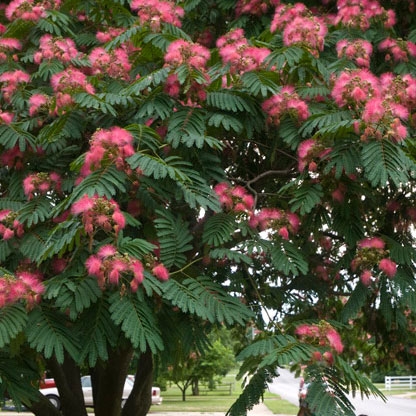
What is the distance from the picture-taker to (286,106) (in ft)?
15.1

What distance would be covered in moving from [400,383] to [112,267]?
42.8 meters

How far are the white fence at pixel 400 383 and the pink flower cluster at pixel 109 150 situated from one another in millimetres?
39193

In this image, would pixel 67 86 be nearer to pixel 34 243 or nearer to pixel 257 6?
pixel 34 243

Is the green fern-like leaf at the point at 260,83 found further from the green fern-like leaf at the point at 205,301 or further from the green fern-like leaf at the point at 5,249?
the green fern-like leaf at the point at 5,249

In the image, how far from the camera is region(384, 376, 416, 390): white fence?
4152 cm

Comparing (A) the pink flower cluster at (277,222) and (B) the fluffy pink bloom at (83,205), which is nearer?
(B) the fluffy pink bloom at (83,205)

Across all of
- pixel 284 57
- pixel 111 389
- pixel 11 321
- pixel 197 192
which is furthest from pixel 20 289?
pixel 111 389

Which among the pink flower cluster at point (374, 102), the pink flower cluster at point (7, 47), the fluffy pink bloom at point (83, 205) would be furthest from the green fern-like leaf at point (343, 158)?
the pink flower cluster at point (7, 47)

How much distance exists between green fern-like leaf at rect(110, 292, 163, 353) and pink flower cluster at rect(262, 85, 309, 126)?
1.55 metres

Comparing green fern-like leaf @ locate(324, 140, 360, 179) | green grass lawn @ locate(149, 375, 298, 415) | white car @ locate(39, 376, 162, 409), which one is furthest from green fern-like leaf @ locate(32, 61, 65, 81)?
white car @ locate(39, 376, 162, 409)

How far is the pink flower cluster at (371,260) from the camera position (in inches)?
174

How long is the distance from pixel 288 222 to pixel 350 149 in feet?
2.08

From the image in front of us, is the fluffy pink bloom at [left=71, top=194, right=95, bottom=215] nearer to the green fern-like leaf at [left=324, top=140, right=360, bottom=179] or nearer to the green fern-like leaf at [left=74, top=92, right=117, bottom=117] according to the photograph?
the green fern-like leaf at [left=74, top=92, right=117, bottom=117]

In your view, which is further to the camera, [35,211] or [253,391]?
[35,211]
